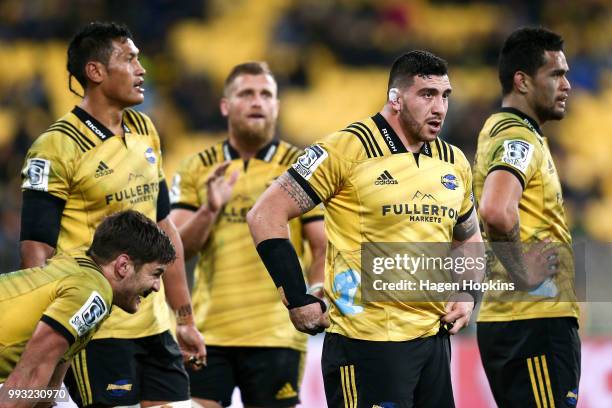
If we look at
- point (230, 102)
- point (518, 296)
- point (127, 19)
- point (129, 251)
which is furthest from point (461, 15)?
point (129, 251)

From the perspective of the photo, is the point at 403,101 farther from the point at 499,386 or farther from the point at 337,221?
the point at 499,386

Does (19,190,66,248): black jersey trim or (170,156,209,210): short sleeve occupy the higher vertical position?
(170,156,209,210): short sleeve

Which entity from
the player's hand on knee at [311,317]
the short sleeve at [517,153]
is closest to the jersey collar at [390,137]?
the short sleeve at [517,153]

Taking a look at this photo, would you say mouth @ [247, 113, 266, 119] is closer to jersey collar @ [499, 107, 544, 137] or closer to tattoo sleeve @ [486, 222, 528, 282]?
jersey collar @ [499, 107, 544, 137]

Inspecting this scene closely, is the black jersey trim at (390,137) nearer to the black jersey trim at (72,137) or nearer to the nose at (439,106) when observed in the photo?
the nose at (439,106)

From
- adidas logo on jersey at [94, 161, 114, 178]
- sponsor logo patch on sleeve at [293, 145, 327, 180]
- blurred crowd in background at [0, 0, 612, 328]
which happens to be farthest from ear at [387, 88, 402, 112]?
blurred crowd in background at [0, 0, 612, 328]

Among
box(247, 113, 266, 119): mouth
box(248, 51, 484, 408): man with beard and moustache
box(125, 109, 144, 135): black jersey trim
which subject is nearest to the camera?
box(248, 51, 484, 408): man with beard and moustache

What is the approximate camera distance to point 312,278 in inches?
285

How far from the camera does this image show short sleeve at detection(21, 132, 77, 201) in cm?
592

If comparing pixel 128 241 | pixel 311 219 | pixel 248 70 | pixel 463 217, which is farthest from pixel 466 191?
pixel 248 70

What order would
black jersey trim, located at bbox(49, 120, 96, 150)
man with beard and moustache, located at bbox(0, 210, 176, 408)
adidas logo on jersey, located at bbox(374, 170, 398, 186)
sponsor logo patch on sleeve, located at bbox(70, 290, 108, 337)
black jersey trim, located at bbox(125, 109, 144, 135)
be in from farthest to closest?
black jersey trim, located at bbox(125, 109, 144, 135)
black jersey trim, located at bbox(49, 120, 96, 150)
adidas logo on jersey, located at bbox(374, 170, 398, 186)
sponsor logo patch on sleeve, located at bbox(70, 290, 108, 337)
man with beard and moustache, located at bbox(0, 210, 176, 408)

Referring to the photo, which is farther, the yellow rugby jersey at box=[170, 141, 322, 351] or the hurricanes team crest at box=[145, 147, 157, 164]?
the yellow rugby jersey at box=[170, 141, 322, 351]

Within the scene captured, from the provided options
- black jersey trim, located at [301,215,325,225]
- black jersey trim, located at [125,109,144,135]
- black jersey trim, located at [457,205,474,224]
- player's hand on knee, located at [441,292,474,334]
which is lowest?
player's hand on knee, located at [441,292,474,334]

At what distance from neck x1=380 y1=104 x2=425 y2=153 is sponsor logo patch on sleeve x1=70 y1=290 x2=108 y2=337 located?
170 cm
